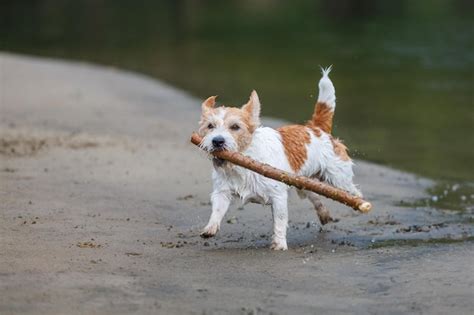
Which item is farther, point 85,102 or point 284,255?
point 85,102

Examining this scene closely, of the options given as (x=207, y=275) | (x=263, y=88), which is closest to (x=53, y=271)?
(x=207, y=275)

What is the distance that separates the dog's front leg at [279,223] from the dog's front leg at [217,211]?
38 cm

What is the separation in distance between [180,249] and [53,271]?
1.35 m

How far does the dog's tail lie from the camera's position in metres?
9.16

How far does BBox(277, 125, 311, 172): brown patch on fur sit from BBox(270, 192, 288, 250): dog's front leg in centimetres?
44

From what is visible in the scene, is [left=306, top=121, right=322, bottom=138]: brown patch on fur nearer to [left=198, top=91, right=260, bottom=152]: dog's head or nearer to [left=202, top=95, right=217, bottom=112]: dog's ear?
[left=198, top=91, right=260, bottom=152]: dog's head

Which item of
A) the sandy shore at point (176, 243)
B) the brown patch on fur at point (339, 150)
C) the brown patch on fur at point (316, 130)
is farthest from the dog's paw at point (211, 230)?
the brown patch on fur at point (339, 150)

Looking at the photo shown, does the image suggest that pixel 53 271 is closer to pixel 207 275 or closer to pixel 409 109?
pixel 207 275

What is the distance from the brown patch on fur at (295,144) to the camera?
28.4ft

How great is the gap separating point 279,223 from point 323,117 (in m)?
1.41

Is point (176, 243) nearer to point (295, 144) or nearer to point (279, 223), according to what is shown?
point (279, 223)

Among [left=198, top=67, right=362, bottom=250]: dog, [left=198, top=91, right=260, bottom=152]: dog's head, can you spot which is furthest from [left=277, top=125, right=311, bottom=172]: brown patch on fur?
[left=198, top=91, right=260, bottom=152]: dog's head

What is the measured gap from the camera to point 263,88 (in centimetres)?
2069

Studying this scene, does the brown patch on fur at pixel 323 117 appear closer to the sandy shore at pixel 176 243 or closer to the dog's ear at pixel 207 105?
the sandy shore at pixel 176 243
